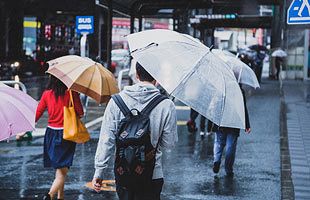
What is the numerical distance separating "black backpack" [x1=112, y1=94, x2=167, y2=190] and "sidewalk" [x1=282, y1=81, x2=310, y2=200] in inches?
149

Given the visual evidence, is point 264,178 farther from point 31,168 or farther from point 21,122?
point 21,122

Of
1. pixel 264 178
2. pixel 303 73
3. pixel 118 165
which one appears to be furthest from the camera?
pixel 303 73

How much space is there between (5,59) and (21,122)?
1152 inches

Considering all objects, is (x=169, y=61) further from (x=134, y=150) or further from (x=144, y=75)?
(x=134, y=150)

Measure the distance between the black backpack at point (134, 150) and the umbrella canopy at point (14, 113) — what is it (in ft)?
3.34

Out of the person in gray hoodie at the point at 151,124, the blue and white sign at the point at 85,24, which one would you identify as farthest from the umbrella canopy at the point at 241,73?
the blue and white sign at the point at 85,24

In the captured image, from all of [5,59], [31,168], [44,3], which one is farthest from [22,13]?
[31,168]

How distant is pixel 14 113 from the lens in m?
4.93

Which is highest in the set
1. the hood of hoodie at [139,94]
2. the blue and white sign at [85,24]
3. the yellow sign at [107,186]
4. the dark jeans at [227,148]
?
the blue and white sign at [85,24]

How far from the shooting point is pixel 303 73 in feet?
108

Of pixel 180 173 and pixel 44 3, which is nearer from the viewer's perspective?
pixel 180 173

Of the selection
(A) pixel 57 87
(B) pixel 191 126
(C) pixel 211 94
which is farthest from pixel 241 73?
(B) pixel 191 126

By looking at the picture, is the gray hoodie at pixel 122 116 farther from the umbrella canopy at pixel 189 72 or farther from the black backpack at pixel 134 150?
the umbrella canopy at pixel 189 72

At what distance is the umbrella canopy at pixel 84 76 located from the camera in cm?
667
